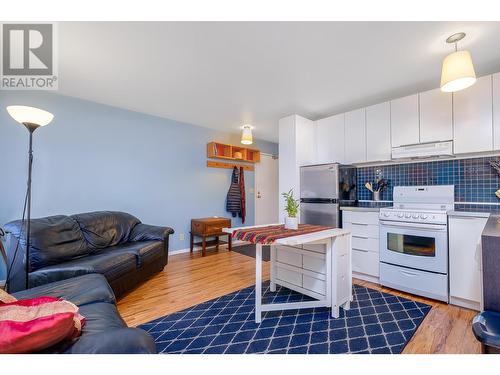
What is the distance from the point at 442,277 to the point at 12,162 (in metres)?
4.76

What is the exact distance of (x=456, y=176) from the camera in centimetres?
262

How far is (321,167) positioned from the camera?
10.6 ft

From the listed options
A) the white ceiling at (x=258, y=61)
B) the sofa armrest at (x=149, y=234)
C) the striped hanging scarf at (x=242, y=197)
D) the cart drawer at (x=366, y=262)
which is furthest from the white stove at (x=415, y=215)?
the striped hanging scarf at (x=242, y=197)

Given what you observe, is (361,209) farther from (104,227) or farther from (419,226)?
(104,227)

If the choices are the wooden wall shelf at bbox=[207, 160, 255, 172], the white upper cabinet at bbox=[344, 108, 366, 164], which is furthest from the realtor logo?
the white upper cabinet at bbox=[344, 108, 366, 164]

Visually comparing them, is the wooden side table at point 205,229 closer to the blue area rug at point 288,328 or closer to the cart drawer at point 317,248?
the blue area rug at point 288,328

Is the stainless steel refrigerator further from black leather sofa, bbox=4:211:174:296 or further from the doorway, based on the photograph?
black leather sofa, bbox=4:211:174:296

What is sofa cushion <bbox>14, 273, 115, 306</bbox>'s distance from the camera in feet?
4.62

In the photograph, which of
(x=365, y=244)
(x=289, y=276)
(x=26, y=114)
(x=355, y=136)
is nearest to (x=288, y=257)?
(x=289, y=276)

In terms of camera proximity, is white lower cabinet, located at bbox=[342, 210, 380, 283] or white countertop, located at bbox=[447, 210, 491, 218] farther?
white lower cabinet, located at bbox=[342, 210, 380, 283]

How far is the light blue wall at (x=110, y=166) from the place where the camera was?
8.81 ft

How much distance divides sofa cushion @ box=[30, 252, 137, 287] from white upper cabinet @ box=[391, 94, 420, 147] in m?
3.36
